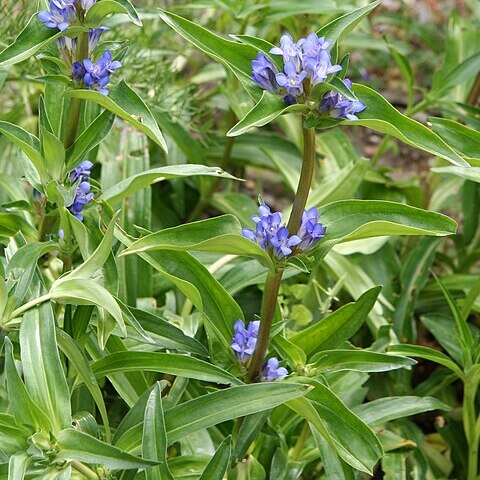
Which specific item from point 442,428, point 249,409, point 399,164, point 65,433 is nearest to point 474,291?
point 442,428

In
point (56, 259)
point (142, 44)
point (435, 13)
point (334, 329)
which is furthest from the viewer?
point (435, 13)

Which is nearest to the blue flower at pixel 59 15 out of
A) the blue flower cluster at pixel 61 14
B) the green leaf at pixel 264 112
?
the blue flower cluster at pixel 61 14

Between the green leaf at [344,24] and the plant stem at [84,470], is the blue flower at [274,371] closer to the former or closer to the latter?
the plant stem at [84,470]

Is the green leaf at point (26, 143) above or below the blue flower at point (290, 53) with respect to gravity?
below

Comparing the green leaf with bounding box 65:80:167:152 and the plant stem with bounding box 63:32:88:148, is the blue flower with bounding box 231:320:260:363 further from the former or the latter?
the plant stem with bounding box 63:32:88:148

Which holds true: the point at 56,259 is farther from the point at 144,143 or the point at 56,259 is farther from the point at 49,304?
the point at 144,143

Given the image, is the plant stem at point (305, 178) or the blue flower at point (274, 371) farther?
the blue flower at point (274, 371)
